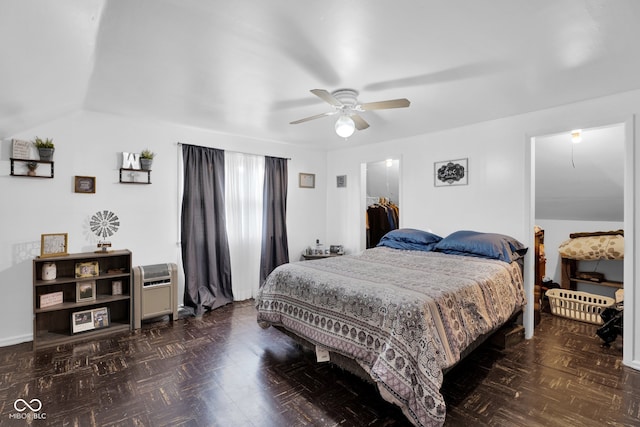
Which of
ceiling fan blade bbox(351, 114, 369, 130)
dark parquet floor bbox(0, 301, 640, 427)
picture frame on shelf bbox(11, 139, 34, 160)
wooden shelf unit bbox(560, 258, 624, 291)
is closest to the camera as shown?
dark parquet floor bbox(0, 301, 640, 427)

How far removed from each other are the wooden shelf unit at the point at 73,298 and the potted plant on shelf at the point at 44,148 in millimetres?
1047

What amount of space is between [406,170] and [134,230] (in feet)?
12.3

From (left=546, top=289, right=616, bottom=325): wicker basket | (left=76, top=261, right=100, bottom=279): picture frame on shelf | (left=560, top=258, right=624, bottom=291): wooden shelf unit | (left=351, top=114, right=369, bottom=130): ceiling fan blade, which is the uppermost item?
(left=351, top=114, right=369, bottom=130): ceiling fan blade

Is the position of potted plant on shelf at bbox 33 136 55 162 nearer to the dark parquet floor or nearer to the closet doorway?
the dark parquet floor

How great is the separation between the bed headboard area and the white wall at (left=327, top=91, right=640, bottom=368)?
1.46 metres

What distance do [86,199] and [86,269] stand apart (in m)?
0.79

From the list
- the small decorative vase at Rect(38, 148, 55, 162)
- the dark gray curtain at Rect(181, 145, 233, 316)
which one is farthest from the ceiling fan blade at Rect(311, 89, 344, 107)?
the small decorative vase at Rect(38, 148, 55, 162)

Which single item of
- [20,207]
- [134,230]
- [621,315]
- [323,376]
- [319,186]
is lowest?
[323,376]

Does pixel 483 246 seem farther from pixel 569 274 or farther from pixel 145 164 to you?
pixel 145 164

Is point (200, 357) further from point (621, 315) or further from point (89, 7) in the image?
point (621, 315)

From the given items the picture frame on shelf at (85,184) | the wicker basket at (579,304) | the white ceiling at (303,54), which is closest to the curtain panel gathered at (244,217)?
the white ceiling at (303,54)

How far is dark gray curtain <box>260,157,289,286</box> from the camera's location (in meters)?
5.00

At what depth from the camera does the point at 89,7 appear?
1570mm

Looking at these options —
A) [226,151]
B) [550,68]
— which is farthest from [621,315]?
[226,151]
